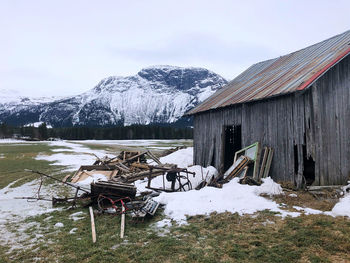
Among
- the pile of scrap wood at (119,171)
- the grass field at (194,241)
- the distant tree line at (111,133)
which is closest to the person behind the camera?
the grass field at (194,241)

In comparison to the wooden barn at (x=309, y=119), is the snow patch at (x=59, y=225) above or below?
below

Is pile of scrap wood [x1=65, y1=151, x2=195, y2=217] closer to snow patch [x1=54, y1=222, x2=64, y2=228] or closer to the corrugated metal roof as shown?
snow patch [x1=54, y1=222, x2=64, y2=228]

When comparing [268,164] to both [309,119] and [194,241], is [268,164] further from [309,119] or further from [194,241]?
[194,241]

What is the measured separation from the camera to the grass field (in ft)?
17.6

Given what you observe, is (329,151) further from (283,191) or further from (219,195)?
(219,195)

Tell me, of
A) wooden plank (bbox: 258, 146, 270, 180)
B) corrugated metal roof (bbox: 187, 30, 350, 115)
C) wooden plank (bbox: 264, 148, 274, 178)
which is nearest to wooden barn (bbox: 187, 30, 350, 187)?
corrugated metal roof (bbox: 187, 30, 350, 115)

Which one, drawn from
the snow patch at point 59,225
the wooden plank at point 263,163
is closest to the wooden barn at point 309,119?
the wooden plank at point 263,163

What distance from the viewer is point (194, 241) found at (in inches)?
241

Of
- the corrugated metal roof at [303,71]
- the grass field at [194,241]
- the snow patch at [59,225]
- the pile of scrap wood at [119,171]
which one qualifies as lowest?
the snow patch at [59,225]

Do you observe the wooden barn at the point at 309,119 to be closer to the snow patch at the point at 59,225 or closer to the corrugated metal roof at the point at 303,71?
the corrugated metal roof at the point at 303,71

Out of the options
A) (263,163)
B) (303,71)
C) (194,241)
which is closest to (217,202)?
(194,241)

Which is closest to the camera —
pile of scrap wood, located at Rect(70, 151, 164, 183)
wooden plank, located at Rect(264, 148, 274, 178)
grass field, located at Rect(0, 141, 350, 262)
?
grass field, located at Rect(0, 141, 350, 262)

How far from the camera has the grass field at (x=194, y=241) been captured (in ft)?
17.6

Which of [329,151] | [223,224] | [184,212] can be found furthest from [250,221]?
[329,151]
